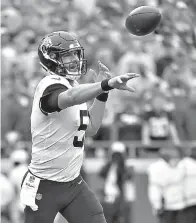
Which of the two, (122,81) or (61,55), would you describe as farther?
(61,55)

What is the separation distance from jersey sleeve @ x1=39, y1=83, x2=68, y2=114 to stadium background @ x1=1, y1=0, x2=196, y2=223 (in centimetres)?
433

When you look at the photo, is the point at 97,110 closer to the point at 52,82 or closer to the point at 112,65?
the point at 52,82

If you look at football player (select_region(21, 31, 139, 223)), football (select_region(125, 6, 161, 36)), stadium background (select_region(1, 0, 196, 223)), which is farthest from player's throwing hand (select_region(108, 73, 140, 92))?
stadium background (select_region(1, 0, 196, 223))

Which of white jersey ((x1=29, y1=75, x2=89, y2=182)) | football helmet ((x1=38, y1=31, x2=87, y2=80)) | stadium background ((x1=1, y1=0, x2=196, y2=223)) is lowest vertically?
stadium background ((x1=1, y1=0, x2=196, y2=223))

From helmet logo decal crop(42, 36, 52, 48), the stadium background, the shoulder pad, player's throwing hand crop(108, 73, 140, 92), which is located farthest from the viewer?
the stadium background

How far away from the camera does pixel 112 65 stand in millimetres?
9641

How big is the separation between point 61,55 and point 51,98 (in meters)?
0.41

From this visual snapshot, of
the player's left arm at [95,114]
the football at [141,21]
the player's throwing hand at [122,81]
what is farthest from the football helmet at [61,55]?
the player's throwing hand at [122,81]

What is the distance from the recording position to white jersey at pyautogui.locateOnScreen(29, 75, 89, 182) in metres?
4.23

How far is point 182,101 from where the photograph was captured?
9070 mm

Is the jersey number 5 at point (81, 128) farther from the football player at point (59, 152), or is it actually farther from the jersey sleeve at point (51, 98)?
the jersey sleeve at point (51, 98)

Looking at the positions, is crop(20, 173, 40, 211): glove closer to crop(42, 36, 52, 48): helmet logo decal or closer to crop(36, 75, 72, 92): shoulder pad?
crop(36, 75, 72, 92): shoulder pad

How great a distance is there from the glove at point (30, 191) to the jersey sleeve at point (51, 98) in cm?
49

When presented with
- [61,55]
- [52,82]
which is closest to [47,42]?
[61,55]
